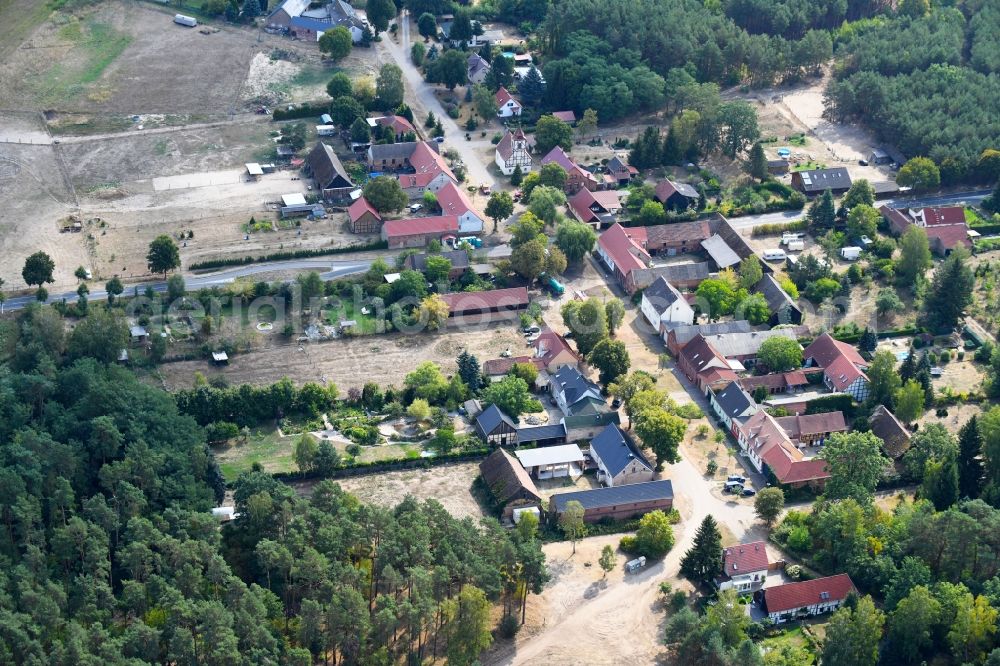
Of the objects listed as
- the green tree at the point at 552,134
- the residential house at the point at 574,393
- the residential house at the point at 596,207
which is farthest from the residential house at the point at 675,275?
the green tree at the point at 552,134

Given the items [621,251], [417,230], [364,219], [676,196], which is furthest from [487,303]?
[676,196]

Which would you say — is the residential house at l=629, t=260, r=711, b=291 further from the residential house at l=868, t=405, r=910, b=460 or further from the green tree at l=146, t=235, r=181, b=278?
the green tree at l=146, t=235, r=181, b=278

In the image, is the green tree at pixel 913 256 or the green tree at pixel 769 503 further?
the green tree at pixel 913 256

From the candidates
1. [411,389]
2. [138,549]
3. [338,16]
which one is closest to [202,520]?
[138,549]

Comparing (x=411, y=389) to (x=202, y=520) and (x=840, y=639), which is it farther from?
(x=840, y=639)

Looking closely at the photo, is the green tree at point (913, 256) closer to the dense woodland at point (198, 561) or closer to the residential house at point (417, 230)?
the residential house at point (417, 230)
